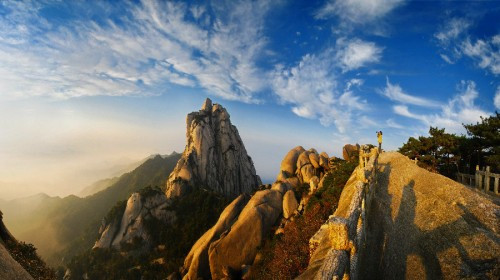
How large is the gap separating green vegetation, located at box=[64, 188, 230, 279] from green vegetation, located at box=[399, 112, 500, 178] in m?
39.3

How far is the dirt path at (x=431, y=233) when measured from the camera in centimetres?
1068

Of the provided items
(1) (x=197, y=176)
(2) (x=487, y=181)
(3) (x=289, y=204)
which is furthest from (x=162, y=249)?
(2) (x=487, y=181)

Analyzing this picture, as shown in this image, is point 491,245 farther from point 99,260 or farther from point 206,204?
point 99,260

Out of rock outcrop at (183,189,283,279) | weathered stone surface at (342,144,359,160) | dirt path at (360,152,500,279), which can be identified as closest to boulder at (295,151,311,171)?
weathered stone surface at (342,144,359,160)

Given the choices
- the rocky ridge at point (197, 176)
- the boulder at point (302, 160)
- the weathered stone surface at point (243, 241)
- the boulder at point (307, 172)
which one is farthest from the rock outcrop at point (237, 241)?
the rocky ridge at point (197, 176)

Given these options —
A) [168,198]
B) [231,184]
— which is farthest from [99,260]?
[231,184]

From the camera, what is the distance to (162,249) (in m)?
52.0

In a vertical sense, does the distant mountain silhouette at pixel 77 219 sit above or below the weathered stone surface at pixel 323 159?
below

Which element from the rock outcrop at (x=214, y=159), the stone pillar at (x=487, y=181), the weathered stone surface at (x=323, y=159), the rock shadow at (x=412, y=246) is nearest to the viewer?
the rock shadow at (x=412, y=246)

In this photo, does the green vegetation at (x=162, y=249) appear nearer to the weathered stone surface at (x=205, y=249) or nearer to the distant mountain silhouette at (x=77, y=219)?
the weathered stone surface at (x=205, y=249)

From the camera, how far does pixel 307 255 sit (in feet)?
55.9

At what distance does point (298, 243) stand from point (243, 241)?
36.9 feet

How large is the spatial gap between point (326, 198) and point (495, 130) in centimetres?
2050

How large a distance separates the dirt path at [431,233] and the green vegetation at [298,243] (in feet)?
19.1
